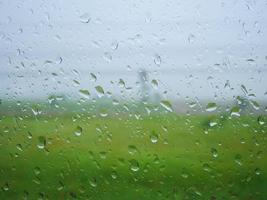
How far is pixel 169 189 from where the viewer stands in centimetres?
161

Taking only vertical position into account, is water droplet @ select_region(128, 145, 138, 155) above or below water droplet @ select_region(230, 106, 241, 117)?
below

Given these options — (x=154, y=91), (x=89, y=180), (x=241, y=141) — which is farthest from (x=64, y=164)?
(x=241, y=141)

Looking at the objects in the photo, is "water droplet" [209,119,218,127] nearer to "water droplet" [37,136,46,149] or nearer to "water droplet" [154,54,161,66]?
"water droplet" [154,54,161,66]

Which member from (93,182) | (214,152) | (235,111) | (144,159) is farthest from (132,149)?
(235,111)

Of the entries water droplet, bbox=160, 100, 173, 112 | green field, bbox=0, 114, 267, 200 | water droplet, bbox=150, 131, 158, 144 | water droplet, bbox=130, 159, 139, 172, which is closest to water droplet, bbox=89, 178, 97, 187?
green field, bbox=0, 114, 267, 200

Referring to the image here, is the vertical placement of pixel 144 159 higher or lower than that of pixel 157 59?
lower

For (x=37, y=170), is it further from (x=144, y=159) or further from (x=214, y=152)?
(x=214, y=152)

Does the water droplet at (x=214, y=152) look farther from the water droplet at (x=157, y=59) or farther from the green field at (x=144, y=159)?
the water droplet at (x=157, y=59)

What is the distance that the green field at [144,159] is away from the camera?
1594 millimetres

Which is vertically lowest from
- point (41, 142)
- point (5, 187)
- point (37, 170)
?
point (5, 187)

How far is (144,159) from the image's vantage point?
5.31 ft

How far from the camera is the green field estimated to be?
1594 millimetres

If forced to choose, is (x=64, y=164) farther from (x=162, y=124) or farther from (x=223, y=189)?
(x=223, y=189)

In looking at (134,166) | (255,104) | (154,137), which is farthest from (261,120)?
(134,166)
